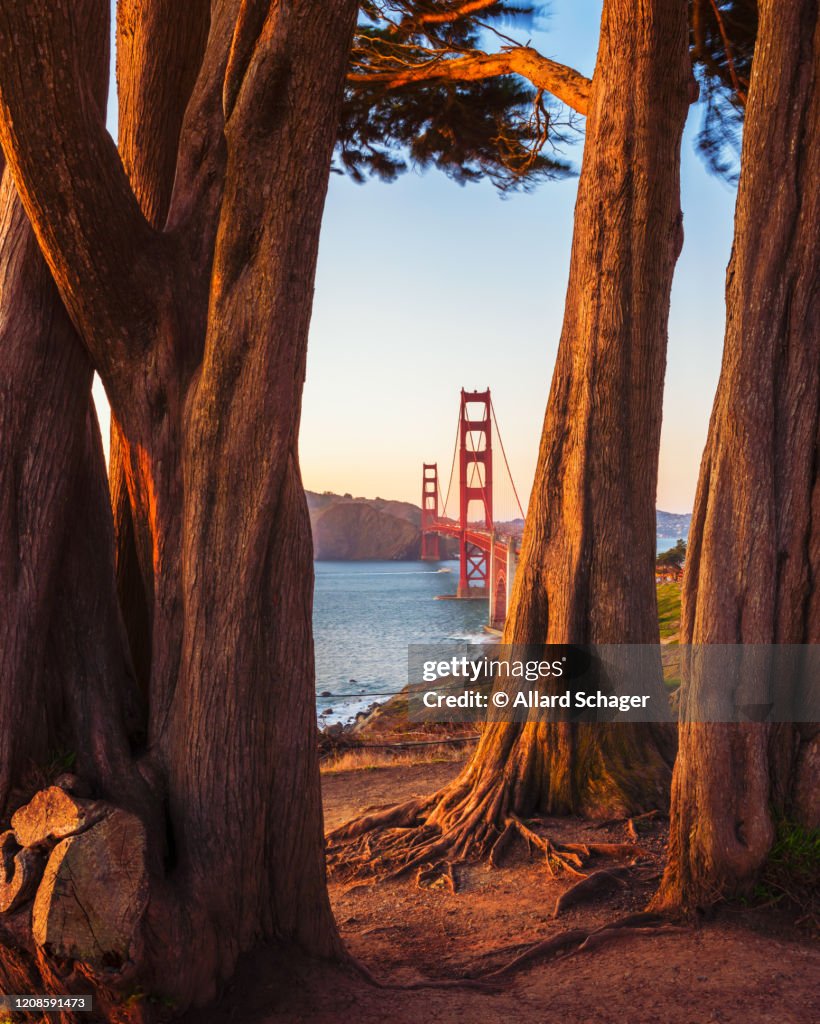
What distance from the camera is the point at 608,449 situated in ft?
14.1

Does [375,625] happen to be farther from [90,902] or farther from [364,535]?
[90,902]

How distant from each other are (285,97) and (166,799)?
6.18 ft

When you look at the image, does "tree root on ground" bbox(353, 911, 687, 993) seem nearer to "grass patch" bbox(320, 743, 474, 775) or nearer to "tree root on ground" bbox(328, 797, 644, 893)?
"tree root on ground" bbox(328, 797, 644, 893)

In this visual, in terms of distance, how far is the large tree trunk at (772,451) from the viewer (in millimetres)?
2941

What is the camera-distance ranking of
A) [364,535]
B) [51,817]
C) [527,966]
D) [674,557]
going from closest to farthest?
[51,817], [527,966], [674,557], [364,535]

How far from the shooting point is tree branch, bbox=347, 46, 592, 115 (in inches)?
213

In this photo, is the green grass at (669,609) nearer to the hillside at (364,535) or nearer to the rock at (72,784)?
the rock at (72,784)

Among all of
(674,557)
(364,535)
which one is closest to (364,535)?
(364,535)

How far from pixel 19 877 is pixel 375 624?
4425 centimetres

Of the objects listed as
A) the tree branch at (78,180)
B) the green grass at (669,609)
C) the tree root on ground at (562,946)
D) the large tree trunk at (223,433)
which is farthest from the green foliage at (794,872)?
the green grass at (669,609)

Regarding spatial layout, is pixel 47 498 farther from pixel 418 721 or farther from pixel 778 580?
pixel 418 721

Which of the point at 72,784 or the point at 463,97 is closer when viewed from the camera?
the point at 72,784

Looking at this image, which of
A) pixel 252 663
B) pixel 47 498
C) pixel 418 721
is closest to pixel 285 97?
pixel 47 498

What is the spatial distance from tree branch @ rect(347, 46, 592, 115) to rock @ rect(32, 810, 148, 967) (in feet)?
16.2
